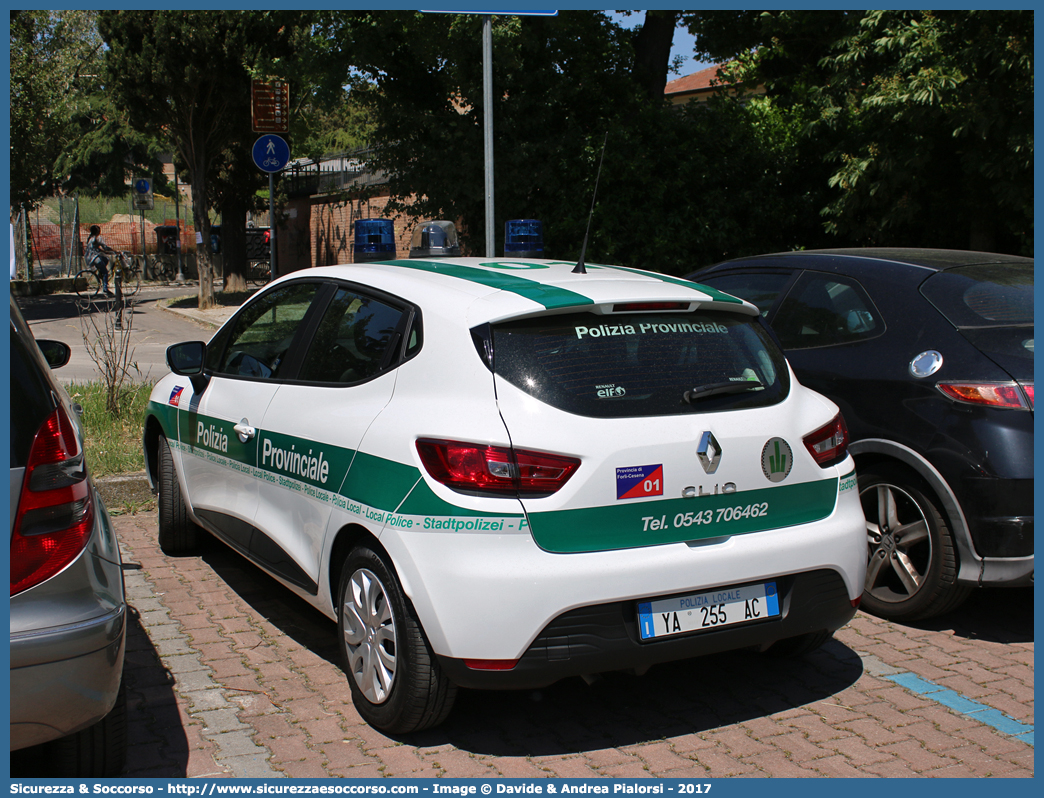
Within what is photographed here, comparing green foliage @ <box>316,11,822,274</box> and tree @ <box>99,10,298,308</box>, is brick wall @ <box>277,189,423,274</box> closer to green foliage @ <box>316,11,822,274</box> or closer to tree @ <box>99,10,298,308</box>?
tree @ <box>99,10,298,308</box>

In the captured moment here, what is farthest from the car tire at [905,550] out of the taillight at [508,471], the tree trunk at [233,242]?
the tree trunk at [233,242]

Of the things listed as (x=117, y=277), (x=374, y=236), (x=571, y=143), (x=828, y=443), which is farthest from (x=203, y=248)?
(x=828, y=443)

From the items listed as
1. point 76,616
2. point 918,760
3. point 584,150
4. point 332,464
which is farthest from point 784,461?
point 584,150

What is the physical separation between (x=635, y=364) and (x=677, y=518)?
55 cm

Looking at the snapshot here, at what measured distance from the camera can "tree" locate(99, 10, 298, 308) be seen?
20.4m

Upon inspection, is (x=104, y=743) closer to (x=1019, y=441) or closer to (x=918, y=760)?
(x=918, y=760)

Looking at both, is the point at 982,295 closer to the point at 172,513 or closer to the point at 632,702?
the point at 632,702

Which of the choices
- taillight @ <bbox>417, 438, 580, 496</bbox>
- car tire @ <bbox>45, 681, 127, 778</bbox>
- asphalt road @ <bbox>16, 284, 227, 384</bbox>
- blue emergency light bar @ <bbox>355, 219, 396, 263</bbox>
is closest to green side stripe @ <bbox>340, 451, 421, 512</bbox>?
taillight @ <bbox>417, 438, 580, 496</bbox>

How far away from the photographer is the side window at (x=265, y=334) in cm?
445

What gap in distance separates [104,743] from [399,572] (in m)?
1.04

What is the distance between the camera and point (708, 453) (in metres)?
3.30

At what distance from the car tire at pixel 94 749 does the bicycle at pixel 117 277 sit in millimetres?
14350

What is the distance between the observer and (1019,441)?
4098mm

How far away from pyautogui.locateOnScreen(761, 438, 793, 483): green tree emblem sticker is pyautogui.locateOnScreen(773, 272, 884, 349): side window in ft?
5.07
